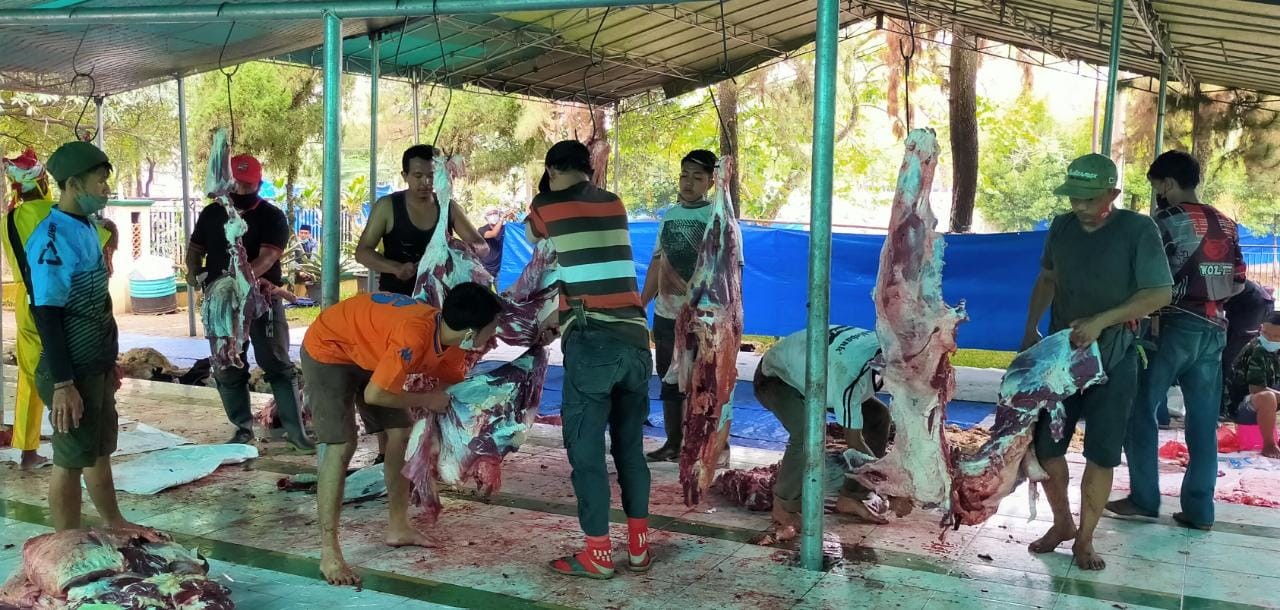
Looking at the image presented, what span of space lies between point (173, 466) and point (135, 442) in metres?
0.75

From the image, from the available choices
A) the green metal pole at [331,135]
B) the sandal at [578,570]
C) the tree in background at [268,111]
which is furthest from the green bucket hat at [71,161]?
the tree in background at [268,111]

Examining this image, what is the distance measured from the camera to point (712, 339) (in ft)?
14.7

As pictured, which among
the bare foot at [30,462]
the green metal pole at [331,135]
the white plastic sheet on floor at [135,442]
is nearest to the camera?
the green metal pole at [331,135]

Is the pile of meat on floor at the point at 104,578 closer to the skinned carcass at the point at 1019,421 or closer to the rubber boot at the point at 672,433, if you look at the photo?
the skinned carcass at the point at 1019,421

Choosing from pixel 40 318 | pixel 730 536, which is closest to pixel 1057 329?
pixel 730 536

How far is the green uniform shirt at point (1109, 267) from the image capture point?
147 inches

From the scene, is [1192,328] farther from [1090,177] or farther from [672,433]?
[672,433]

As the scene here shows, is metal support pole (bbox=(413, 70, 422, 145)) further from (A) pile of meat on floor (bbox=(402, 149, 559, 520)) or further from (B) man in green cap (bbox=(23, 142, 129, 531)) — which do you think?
(B) man in green cap (bbox=(23, 142, 129, 531))

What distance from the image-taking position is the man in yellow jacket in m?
4.09

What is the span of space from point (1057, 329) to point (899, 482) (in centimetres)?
91

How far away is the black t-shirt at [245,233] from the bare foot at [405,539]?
7.90ft

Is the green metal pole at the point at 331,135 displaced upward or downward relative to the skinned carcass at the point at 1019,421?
upward

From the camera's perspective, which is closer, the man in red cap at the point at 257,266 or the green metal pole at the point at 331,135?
the green metal pole at the point at 331,135

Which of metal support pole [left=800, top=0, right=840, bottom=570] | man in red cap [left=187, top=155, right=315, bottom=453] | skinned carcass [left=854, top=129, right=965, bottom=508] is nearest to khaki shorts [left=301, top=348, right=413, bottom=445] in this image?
metal support pole [left=800, top=0, right=840, bottom=570]
